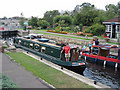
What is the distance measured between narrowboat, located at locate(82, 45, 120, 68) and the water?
756 mm

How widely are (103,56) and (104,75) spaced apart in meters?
4.53

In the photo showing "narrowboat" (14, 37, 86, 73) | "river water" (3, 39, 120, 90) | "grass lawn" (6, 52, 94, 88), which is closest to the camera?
"grass lawn" (6, 52, 94, 88)

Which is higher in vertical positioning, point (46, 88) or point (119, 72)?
point (46, 88)

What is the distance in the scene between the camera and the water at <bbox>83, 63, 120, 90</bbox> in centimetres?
1346

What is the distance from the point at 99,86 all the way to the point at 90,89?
1036 mm

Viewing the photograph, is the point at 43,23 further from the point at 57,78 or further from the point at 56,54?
the point at 57,78

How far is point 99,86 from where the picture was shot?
9.90 metres

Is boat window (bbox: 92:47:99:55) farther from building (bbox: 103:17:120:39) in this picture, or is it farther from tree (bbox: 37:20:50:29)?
tree (bbox: 37:20:50:29)

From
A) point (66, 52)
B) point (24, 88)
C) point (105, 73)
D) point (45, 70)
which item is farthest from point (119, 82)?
point (24, 88)

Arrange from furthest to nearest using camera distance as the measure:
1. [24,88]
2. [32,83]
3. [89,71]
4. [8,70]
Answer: [89,71], [8,70], [32,83], [24,88]

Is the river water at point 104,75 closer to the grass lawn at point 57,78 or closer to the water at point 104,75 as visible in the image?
the water at point 104,75

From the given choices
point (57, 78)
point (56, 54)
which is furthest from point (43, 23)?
point (57, 78)

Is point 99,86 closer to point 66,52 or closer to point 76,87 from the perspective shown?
point 76,87

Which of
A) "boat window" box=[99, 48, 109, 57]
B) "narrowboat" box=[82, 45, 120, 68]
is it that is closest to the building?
"narrowboat" box=[82, 45, 120, 68]
